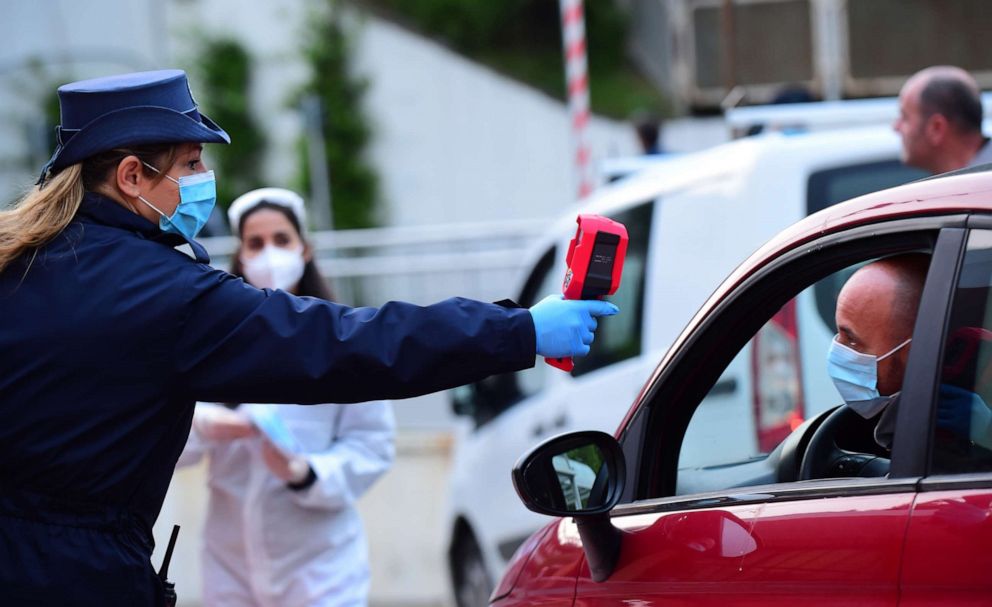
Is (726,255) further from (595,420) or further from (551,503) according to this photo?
(551,503)

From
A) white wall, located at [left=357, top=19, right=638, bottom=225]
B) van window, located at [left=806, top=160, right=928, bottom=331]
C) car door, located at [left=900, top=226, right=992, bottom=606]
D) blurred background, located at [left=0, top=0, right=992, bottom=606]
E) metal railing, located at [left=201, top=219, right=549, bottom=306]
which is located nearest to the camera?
car door, located at [left=900, top=226, right=992, bottom=606]

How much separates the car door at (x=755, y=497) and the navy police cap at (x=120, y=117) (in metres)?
1.03

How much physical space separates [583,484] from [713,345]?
38cm

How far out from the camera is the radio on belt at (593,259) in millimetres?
2600

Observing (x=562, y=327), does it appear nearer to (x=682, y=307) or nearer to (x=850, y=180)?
(x=850, y=180)

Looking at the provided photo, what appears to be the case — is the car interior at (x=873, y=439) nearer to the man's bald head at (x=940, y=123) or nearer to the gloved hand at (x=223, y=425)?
the man's bald head at (x=940, y=123)

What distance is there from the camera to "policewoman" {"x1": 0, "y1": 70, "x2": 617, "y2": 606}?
Result: 256 centimetres

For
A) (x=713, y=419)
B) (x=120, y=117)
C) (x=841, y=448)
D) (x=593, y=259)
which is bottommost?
(x=713, y=419)

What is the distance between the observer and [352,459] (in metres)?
4.31

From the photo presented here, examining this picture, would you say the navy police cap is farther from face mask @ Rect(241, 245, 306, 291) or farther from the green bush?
the green bush

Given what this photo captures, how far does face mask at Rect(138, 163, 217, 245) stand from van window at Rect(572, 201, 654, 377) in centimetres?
270

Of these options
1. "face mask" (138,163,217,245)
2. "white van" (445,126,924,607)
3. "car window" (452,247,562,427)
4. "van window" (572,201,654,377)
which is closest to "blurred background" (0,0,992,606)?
"car window" (452,247,562,427)

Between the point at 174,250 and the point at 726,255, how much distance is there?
105 inches

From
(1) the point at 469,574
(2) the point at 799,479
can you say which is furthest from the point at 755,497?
(1) the point at 469,574
